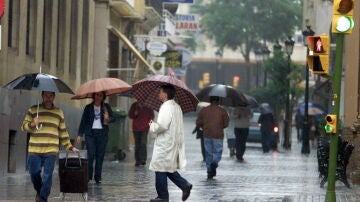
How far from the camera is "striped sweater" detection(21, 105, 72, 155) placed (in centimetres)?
1434

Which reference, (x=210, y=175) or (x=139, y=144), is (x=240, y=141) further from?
(x=210, y=175)

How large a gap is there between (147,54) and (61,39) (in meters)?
18.7

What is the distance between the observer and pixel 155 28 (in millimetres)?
52344

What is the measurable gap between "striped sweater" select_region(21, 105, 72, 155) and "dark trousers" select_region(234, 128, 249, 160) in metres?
17.0

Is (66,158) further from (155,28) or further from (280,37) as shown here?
(280,37)

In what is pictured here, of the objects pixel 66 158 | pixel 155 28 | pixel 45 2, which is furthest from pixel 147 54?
pixel 66 158

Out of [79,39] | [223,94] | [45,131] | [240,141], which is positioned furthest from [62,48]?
[45,131]

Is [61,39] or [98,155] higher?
[61,39]

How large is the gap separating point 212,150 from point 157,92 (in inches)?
200

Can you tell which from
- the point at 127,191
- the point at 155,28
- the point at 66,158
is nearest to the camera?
the point at 66,158

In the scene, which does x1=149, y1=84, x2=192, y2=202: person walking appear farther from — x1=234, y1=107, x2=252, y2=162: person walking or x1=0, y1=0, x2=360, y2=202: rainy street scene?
x1=234, y1=107, x2=252, y2=162: person walking

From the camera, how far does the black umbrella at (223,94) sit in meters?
23.7

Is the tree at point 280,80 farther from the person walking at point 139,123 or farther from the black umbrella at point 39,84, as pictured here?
the black umbrella at point 39,84

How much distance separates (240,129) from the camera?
104 ft
